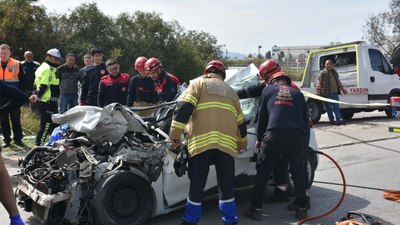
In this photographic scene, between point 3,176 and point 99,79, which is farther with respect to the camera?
point 99,79

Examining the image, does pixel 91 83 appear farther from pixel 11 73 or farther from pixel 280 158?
pixel 280 158

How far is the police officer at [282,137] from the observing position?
16.5 ft

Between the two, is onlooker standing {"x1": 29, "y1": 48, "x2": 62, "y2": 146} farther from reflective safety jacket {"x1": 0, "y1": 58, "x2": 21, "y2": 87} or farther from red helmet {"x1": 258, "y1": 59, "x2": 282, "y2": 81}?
red helmet {"x1": 258, "y1": 59, "x2": 282, "y2": 81}

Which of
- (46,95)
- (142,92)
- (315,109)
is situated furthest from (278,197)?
(315,109)

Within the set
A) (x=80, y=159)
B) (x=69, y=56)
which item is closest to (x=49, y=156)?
(x=80, y=159)

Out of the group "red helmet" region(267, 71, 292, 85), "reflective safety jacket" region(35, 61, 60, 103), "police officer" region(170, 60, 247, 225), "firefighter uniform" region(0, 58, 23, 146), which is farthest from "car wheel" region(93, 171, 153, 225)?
"firefighter uniform" region(0, 58, 23, 146)

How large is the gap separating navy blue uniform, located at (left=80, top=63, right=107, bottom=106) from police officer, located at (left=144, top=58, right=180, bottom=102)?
1.56m

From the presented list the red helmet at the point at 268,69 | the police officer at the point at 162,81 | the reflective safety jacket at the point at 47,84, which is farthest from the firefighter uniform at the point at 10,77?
the red helmet at the point at 268,69

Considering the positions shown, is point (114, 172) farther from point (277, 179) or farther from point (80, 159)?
point (277, 179)

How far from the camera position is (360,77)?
13266 millimetres

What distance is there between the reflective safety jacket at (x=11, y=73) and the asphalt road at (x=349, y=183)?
5.43 feet

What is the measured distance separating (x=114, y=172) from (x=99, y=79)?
4140 millimetres

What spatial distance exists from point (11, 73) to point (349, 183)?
6.23m

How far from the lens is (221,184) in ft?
15.1
